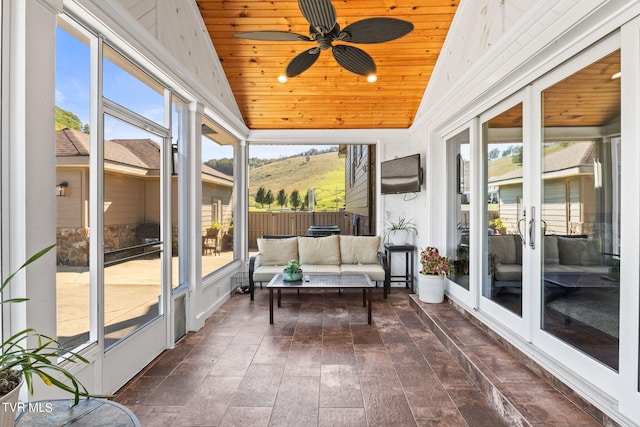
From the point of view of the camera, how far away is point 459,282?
4059 mm

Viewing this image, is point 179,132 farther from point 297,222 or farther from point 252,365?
point 297,222

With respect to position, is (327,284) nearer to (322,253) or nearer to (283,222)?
(322,253)

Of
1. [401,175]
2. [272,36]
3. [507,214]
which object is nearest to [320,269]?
[401,175]

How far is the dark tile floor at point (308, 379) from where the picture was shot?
7.08 feet

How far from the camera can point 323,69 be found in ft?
14.2

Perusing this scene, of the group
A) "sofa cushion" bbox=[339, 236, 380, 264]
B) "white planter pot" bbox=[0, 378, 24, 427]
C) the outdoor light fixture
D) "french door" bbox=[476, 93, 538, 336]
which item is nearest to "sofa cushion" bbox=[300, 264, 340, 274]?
"sofa cushion" bbox=[339, 236, 380, 264]

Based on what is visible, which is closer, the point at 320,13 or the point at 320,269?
the point at 320,13

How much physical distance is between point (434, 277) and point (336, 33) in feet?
9.96

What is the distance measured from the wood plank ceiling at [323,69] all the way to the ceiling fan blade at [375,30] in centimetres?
112

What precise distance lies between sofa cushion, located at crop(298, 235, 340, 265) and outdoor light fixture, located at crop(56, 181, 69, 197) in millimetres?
3612

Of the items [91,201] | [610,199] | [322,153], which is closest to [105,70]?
[91,201]

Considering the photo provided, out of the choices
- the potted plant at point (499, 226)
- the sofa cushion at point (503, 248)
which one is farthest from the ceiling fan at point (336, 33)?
the sofa cushion at point (503, 248)

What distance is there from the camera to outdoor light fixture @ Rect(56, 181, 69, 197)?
2.00 m

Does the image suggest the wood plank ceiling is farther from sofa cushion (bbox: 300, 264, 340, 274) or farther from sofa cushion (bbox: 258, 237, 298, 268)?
sofa cushion (bbox: 300, 264, 340, 274)
